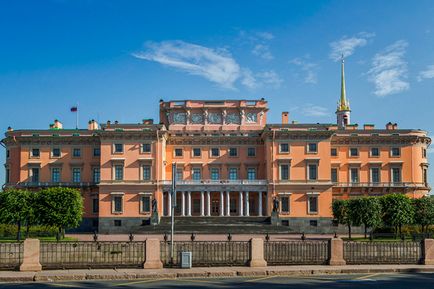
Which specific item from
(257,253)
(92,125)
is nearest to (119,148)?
(92,125)

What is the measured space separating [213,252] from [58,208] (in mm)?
28074

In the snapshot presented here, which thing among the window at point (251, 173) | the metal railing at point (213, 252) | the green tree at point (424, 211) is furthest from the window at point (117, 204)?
the metal railing at point (213, 252)

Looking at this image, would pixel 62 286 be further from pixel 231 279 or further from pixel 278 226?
pixel 278 226

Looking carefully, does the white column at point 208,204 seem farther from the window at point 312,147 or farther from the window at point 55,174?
the window at point 55,174

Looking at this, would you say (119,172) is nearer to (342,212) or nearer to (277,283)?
(342,212)

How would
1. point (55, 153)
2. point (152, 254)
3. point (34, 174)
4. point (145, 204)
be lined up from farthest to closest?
point (55, 153) → point (34, 174) → point (145, 204) → point (152, 254)

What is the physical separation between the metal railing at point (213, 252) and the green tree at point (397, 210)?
29.6m

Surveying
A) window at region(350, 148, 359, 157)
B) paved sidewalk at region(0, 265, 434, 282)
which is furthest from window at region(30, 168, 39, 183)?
paved sidewalk at region(0, 265, 434, 282)

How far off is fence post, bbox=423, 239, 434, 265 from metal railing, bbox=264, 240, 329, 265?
4666 millimetres

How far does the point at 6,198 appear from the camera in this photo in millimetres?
49562

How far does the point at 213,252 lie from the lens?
2561cm

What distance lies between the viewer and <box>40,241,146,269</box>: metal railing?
24.0 meters

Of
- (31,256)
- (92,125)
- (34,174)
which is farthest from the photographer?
(92,125)

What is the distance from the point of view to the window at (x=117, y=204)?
66438 mm
